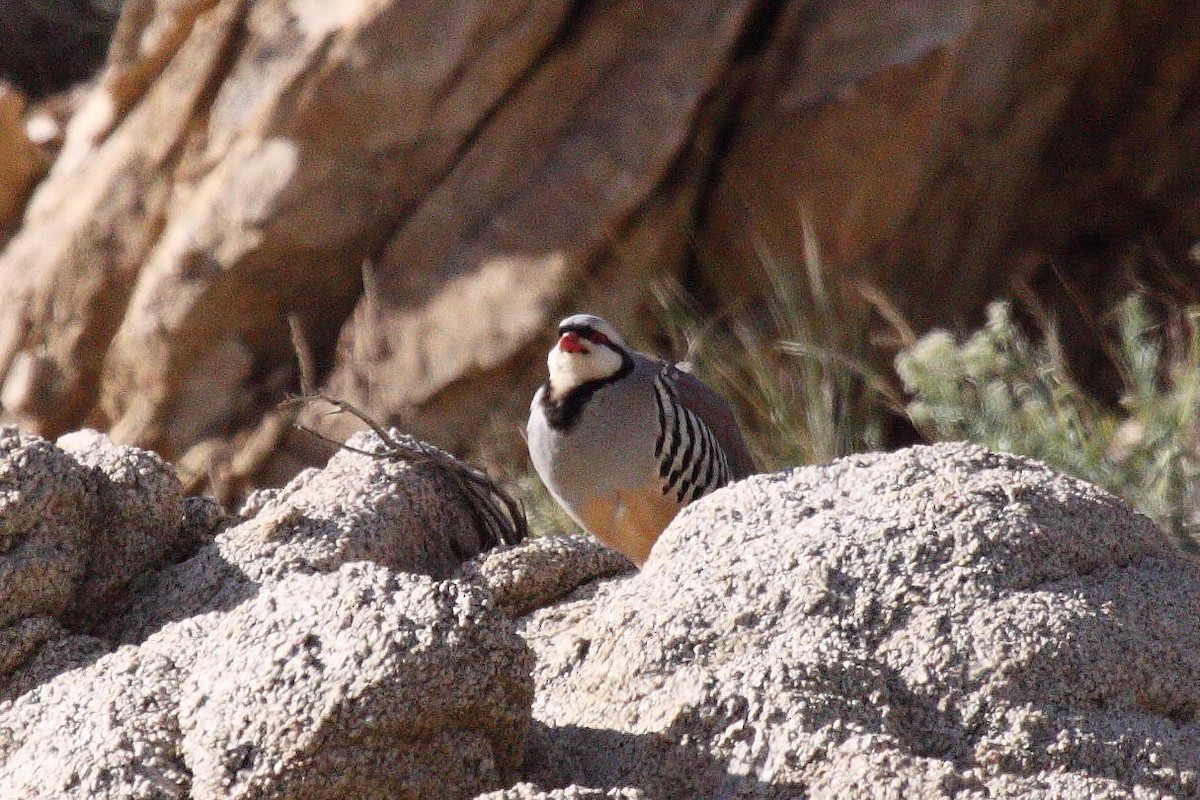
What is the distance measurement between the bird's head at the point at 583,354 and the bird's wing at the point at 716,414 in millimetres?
194

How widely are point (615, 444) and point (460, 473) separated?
5.55 ft

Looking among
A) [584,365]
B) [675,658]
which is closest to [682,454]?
[584,365]

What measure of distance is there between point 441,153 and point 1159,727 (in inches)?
240

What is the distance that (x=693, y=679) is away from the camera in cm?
210

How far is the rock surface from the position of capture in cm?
200

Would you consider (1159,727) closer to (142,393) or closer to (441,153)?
(441,153)

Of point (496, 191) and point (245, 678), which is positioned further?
point (496, 191)

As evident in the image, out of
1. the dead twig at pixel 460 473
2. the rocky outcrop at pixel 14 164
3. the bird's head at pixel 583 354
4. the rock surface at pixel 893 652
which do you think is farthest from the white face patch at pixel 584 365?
the rocky outcrop at pixel 14 164

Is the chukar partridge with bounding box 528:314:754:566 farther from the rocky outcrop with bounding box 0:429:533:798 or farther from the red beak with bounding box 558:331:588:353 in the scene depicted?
the rocky outcrop with bounding box 0:429:533:798

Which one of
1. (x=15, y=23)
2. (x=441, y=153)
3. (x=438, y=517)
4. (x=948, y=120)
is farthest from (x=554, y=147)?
(x=438, y=517)

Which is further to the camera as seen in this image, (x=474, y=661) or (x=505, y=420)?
(x=505, y=420)

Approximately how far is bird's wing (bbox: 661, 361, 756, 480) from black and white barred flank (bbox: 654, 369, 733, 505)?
4.4 inches

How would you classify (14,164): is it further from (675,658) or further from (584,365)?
(675,658)

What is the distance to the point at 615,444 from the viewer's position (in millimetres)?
4801
